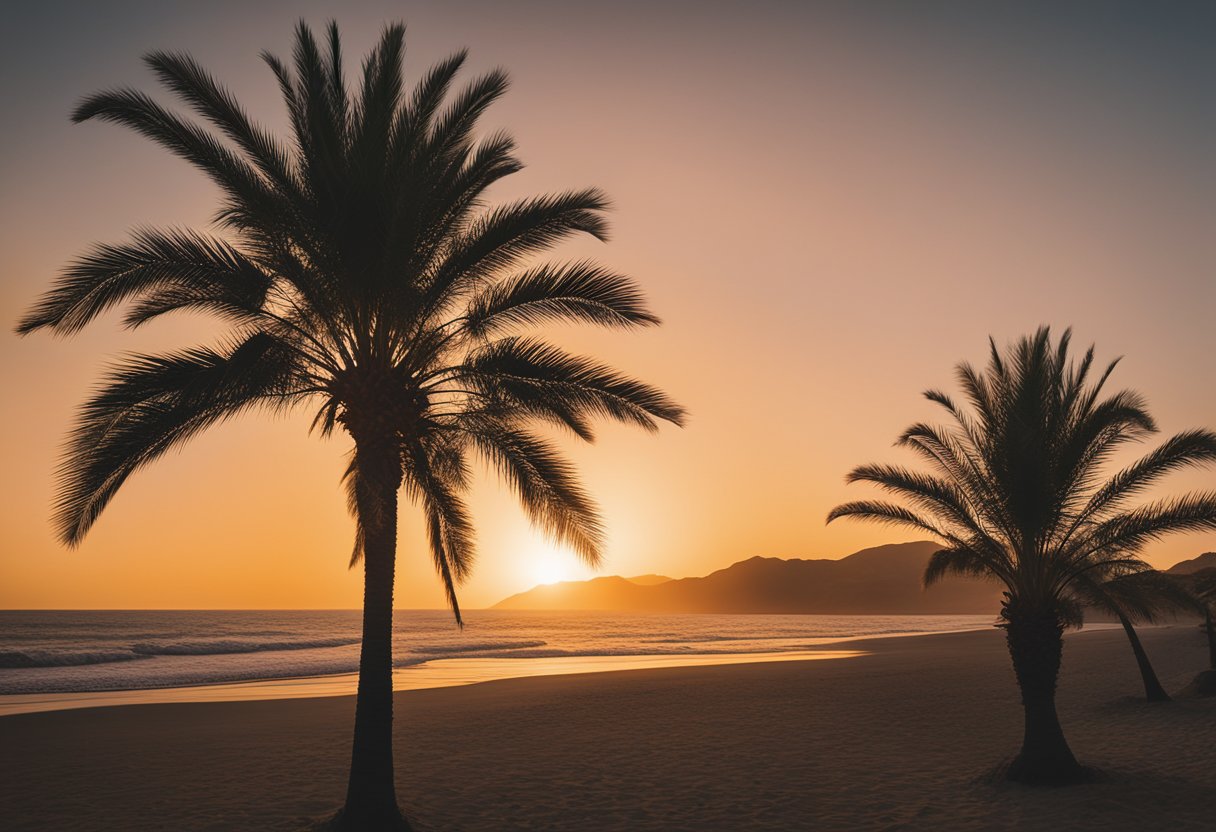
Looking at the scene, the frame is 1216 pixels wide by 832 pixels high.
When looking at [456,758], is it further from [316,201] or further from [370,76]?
[370,76]

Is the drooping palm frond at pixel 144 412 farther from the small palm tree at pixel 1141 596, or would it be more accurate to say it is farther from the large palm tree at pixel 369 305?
the small palm tree at pixel 1141 596

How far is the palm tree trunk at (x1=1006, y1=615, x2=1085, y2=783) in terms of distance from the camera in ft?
36.8

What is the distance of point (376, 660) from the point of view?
9.56 m

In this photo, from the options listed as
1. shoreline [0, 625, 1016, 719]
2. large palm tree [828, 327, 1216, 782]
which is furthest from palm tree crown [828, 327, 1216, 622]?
shoreline [0, 625, 1016, 719]

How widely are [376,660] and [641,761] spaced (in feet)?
19.5

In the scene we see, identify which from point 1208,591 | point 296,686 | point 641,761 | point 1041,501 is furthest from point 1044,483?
point 296,686

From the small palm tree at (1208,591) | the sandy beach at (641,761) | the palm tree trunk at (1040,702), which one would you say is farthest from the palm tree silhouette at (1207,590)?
the palm tree trunk at (1040,702)

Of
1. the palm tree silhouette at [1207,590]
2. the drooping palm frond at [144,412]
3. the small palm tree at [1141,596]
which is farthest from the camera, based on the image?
the palm tree silhouette at [1207,590]

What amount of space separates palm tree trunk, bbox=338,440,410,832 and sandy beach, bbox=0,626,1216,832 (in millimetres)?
1002

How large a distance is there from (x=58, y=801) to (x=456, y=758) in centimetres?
578

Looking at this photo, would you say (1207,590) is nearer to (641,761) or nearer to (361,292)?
(641,761)

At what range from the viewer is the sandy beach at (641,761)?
395 inches

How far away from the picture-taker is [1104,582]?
13773 mm

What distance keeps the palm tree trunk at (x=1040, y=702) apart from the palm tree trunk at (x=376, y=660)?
8677mm
